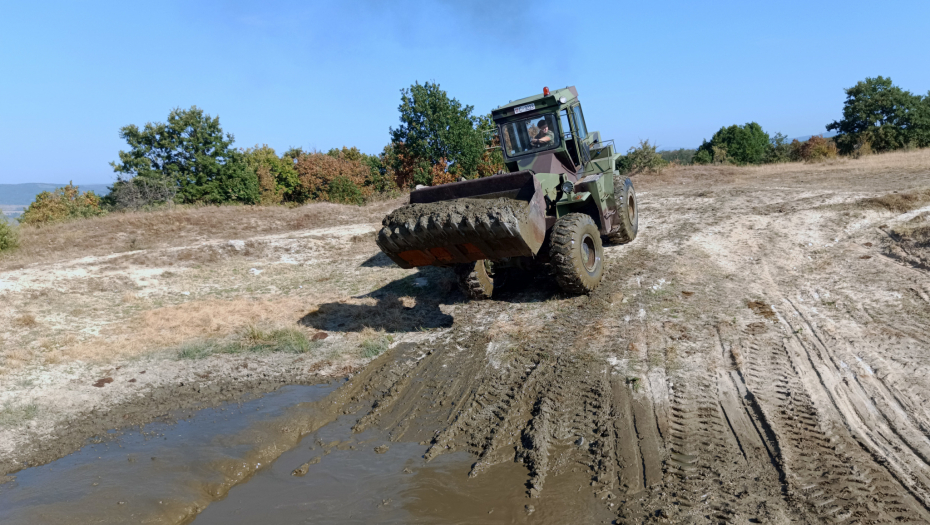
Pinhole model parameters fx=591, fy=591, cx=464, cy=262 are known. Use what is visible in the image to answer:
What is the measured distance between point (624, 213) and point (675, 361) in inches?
193

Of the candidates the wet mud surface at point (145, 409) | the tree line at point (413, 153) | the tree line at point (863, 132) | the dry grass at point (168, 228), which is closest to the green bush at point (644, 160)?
the tree line at point (413, 153)

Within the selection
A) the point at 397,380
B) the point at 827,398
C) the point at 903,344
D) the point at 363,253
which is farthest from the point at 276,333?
the point at 903,344

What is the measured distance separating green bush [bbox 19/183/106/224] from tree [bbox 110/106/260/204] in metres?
3.71

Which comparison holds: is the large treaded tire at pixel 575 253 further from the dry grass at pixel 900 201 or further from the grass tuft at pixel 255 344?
the dry grass at pixel 900 201

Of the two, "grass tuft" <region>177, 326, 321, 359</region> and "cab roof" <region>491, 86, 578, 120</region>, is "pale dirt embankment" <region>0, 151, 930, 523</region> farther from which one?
"cab roof" <region>491, 86, 578, 120</region>

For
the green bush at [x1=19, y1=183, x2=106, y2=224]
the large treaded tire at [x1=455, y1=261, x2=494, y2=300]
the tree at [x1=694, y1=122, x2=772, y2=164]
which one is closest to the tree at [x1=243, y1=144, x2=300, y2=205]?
the green bush at [x1=19, y1=183, x2=106, y2=224]

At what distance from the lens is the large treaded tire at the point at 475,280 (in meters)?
8.99

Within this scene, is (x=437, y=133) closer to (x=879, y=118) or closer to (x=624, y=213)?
(x=624, y=213)

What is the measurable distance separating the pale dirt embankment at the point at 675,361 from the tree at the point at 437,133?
14646 mm

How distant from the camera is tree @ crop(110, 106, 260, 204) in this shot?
3403 cm

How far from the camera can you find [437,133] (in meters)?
26.4

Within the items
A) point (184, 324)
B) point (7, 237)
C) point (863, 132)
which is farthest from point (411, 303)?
point (863, 132)

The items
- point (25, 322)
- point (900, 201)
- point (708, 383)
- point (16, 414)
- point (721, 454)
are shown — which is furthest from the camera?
point (900, 201)

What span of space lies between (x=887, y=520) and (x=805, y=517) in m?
0.45
